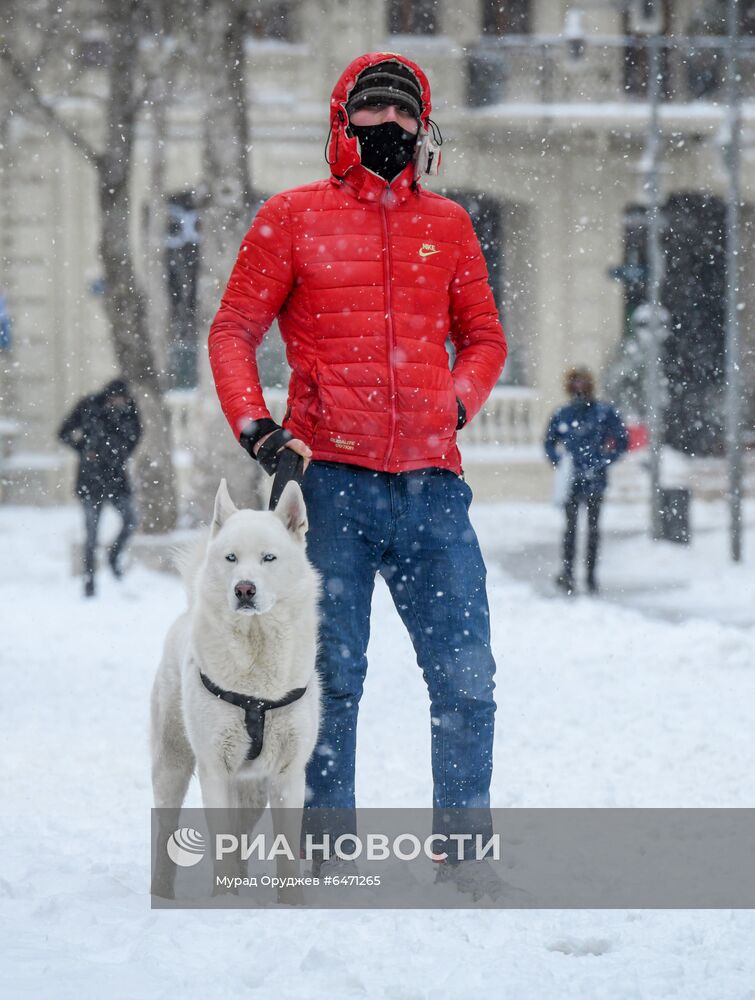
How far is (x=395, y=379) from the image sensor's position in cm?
388

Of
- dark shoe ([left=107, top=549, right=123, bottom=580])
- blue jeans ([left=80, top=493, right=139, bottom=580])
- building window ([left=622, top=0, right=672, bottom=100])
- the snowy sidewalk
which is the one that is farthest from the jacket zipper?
building window ([left=622, top=0, right=672, bottom=100])

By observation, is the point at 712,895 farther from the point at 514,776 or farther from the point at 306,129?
the point at 306,129

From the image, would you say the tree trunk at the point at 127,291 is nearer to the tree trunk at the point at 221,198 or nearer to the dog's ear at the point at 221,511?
the tree trunk at the point at 221,198

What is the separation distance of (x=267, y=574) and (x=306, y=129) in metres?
19.3

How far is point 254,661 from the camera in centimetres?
365

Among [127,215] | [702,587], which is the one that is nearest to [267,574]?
[702,587]

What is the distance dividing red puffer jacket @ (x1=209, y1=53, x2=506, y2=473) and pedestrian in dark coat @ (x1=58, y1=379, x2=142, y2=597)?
28.5 ft

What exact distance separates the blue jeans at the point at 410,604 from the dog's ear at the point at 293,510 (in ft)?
0.69

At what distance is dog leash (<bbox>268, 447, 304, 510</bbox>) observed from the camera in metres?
3.70

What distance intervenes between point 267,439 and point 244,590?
0.43 meters

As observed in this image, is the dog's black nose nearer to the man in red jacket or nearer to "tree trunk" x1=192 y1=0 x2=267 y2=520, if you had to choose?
the man in red jacket

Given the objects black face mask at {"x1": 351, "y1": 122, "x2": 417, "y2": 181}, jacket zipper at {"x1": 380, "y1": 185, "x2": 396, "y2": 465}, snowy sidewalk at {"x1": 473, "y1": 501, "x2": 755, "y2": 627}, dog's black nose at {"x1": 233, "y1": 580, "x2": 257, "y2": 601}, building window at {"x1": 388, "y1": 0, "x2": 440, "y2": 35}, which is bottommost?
snowy sidewalk at {"x1": 473, "y1": 501, "x2": 755, "y2": 627}

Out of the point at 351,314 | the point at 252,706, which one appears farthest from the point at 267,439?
the point at 252,706

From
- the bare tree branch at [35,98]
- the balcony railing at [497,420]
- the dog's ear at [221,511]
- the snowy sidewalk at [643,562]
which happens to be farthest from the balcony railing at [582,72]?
the dog's ear at [221,511]
